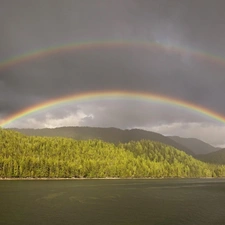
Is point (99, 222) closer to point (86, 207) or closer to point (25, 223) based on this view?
point (25, 223)

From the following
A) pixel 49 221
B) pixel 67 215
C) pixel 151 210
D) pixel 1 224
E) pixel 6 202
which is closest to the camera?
→ pixel 1 224

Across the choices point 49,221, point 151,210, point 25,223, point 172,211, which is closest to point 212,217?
point 172,211

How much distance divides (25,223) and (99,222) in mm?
15046

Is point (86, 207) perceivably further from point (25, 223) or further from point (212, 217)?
point (212, 217)

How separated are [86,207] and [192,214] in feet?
93.8

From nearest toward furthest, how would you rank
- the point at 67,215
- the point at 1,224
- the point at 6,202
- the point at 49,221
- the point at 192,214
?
the point at 1,224 → the point at 49,221 → the point at 67,215 → the point at 192,214 → the point at 6,202

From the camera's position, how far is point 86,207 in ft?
260

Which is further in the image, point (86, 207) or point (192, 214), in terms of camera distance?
point (86, 207)

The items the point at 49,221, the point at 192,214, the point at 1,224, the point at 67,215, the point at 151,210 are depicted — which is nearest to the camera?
the point at 1,224

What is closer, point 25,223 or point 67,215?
point 25,223

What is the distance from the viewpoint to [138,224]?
58.0 metres

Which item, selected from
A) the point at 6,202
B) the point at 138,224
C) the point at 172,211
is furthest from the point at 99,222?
the point at 6,202

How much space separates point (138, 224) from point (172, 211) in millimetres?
21261

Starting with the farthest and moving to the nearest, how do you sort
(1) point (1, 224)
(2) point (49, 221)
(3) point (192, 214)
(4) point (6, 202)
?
(4) point (6, 202)
(3) point (192, 214)
(2) point (49, 221)
(1) point (1, 224)
